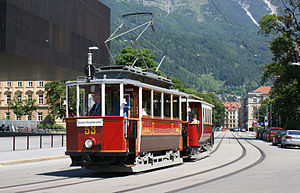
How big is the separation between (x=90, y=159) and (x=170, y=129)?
14.0ft

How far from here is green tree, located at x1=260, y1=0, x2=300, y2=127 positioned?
5316 centimetres

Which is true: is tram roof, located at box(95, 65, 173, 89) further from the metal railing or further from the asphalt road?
the metal railing

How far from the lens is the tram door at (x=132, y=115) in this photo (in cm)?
1404

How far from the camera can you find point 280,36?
5494cm

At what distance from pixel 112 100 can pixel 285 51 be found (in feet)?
143

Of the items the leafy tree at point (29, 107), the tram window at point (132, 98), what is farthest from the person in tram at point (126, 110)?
the leafy tree at point (29, 107)

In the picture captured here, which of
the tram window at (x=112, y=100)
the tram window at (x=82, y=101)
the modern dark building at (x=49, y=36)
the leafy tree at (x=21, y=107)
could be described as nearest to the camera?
the tram window at (x=112, y=100)

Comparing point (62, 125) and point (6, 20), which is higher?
point (6, 20)

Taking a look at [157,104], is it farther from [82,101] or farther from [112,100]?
[82,101]

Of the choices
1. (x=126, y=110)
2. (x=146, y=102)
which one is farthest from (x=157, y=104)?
(x=126, y=110)

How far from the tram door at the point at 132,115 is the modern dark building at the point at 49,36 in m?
22.9

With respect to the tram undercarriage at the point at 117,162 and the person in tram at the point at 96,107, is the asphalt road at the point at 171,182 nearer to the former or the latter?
the tram undercarriage at the point at 117,162

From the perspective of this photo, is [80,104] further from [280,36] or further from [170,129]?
[280,36]

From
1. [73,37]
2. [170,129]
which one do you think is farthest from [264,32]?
[170,129]
